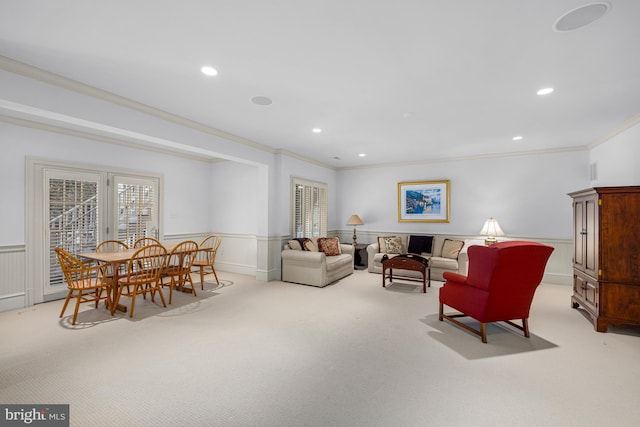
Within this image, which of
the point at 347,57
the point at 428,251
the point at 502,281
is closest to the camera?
the point at 347,57

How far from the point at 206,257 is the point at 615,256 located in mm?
6593

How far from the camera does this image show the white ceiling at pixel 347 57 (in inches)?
72.4

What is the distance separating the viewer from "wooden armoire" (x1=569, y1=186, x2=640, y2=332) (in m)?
3.14

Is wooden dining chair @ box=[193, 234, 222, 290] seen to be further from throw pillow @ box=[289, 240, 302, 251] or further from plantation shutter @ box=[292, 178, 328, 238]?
plantation shutter @ box=[292, 178, 328, 238]

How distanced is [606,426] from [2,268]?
21.0 feet

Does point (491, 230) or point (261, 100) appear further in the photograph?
point (491, 230)

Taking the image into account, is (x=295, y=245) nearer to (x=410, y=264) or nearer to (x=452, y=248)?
(x=410, y=264)

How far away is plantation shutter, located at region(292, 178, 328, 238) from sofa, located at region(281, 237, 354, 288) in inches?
20.5

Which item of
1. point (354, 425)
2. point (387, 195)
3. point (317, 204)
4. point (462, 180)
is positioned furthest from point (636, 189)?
point (317, 204)

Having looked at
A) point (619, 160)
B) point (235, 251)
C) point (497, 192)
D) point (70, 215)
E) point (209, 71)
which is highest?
point (209, 71)

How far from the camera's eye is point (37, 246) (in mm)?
4137

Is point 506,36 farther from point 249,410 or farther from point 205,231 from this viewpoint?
point 205,231

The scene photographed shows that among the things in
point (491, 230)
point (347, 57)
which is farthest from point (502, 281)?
point (491, 230)

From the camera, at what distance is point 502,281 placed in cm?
291
